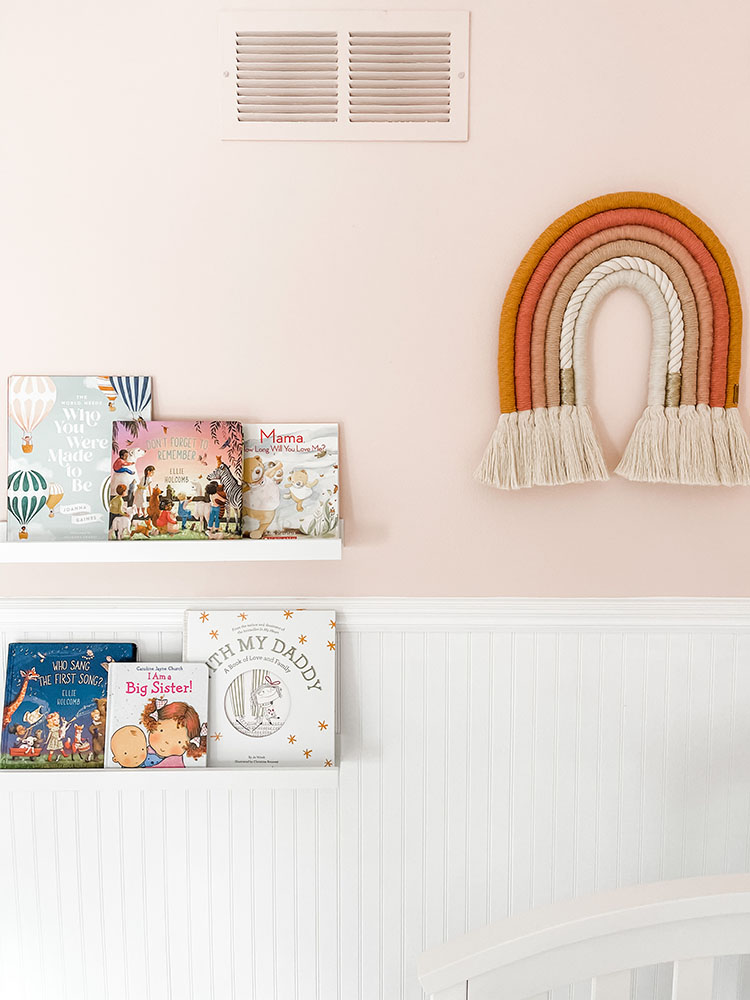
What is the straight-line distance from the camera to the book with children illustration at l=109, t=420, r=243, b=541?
3.97 ft

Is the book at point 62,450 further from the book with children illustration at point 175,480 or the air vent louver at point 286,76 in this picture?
the air vent louver at point 286,76

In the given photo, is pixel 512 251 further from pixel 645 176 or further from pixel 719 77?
pixel 719 77

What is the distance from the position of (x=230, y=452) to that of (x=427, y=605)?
1.38 ft

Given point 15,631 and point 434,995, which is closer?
point 434,995

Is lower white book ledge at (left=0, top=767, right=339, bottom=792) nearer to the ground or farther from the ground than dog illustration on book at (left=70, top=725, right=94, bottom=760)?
nearer to the ground

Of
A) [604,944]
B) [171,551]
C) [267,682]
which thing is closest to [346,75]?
[171,551]

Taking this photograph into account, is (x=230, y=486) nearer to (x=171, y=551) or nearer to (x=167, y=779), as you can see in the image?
(x=171, y=551)

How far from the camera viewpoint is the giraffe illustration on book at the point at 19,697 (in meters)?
1.24

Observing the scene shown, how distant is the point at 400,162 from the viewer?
1228 millimetres

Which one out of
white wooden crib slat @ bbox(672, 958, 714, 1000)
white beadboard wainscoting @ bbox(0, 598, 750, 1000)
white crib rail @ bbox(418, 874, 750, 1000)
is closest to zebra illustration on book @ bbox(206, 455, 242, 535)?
white beadboard wainscoting @ bbox(0, 598, 750, 1000)

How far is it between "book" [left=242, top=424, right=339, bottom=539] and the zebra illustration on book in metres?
0.03

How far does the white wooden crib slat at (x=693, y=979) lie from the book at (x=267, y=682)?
637 millimetres

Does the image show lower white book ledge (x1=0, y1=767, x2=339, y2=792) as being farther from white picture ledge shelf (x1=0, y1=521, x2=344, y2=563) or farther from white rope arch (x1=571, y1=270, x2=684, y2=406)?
white rope arch (x1=571, y1=270, x2=684, y2=406)

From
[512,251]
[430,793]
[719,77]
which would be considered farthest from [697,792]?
[719,77]
